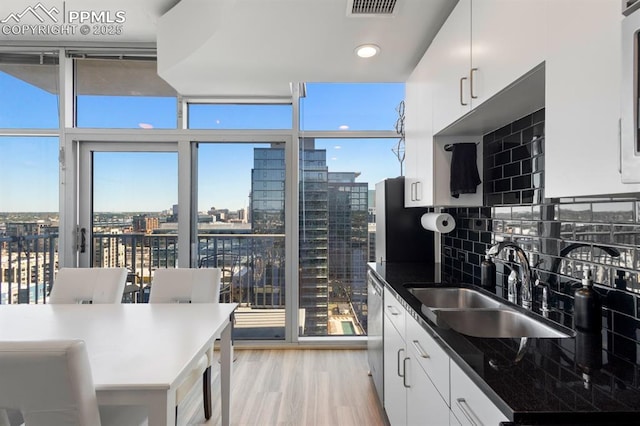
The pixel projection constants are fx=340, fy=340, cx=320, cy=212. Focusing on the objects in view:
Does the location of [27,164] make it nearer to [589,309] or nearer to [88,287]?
[88,287]

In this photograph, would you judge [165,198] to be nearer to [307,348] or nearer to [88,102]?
[88,102]

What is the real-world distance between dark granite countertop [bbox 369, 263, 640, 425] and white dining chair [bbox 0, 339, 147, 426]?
1.19 meters

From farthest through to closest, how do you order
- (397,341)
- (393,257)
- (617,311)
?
(393,257), (397,341), (617,311)

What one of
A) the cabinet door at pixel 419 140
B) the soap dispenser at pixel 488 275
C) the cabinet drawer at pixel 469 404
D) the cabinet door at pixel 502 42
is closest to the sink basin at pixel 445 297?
the soap dispenser at pixel 488 275

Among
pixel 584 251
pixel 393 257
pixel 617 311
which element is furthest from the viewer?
pixel 393 257

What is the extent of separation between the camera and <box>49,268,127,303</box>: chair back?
2363 millimetres

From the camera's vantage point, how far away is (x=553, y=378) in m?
0.90

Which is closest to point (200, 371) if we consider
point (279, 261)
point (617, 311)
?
point (279, 261)

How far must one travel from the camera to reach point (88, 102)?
339 cm

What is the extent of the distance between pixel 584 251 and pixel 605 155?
70 cm

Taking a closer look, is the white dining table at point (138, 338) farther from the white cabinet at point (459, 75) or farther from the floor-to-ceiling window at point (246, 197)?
the white cabinet at point (459, 75)

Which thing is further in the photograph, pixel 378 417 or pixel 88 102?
pixel 88 102

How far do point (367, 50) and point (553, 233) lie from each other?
160cm

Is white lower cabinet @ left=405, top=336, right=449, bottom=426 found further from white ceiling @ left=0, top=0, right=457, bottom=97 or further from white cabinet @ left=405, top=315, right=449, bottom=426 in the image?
white ceiling @ left=0, top=0, right=457, bottom=97
